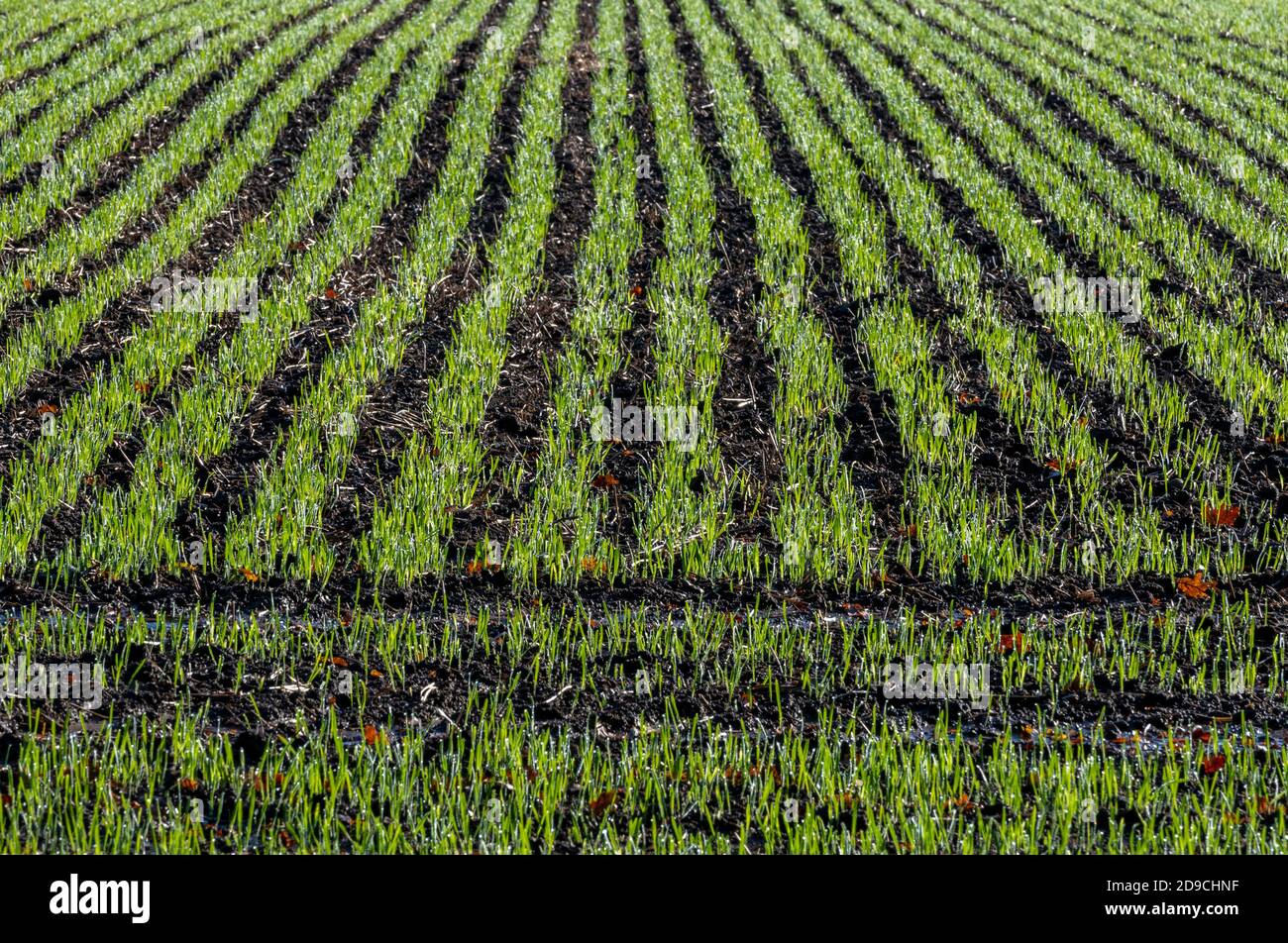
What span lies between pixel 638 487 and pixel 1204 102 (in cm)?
1045

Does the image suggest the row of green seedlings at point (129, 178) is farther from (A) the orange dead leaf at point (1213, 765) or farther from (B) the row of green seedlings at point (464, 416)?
(A) the orange dead leaf at point (1213, 765)

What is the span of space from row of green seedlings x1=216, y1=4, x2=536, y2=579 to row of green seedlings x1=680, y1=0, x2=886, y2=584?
1864mm

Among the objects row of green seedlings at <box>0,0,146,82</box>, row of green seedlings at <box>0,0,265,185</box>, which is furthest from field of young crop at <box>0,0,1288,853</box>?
row of green seedlings at <box>0,0,146,82</box>

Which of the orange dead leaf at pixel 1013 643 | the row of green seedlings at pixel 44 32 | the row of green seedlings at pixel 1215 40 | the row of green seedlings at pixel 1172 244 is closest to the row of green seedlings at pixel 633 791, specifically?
the orange dead leaf at pixel 1013 643

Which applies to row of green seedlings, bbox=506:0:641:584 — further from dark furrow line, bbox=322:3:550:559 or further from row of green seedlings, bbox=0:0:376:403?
row of green seedlings, bbox=0:0:376:403

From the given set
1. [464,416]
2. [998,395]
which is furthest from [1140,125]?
[464,416]

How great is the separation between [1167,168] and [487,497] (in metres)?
7.59

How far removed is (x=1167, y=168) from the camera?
404 inches

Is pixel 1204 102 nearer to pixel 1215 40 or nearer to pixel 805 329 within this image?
pixel 1215 40

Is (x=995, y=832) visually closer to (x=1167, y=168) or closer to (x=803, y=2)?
(x=1167, y=168)

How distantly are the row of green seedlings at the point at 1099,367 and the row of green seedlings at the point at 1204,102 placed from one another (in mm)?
1794

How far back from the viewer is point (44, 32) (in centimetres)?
1573

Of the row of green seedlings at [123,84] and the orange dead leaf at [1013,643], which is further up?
the row of green seedlings at [123,84]

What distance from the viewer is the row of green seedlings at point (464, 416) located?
185 inches
